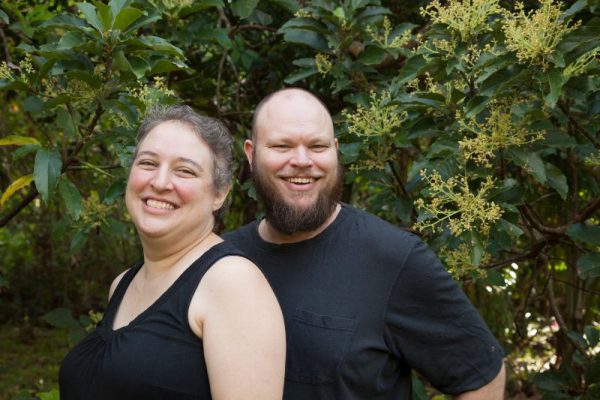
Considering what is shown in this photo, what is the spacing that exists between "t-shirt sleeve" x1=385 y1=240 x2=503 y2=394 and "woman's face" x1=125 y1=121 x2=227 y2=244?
553 millimetres

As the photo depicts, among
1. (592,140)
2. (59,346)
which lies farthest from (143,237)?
(59,346)

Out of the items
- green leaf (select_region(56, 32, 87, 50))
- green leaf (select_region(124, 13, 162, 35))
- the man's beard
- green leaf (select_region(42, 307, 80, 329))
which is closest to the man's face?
the man's beard

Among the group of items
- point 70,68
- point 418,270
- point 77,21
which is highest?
point 77,21

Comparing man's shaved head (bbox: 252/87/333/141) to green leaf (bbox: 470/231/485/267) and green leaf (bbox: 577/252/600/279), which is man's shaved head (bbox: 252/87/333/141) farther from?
green leaf (bbox: 577/252/600/279)

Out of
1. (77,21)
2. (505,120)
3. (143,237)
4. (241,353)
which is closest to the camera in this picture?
(241,353)

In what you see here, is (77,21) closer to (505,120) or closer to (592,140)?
(505,120)

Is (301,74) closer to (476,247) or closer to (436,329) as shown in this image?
(476,247)

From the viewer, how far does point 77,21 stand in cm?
272

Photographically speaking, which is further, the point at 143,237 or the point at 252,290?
the point at 143,237

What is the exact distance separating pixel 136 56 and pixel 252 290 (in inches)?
43.5

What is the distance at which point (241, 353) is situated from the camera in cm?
173

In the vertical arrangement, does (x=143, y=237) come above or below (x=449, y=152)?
below

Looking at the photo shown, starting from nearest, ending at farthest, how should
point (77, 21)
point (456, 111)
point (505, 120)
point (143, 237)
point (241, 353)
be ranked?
point (241, 353) → point (143, 237) → point (505, 120) → point (456, 111) → point (77, 21)

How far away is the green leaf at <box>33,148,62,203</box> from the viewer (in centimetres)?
252
